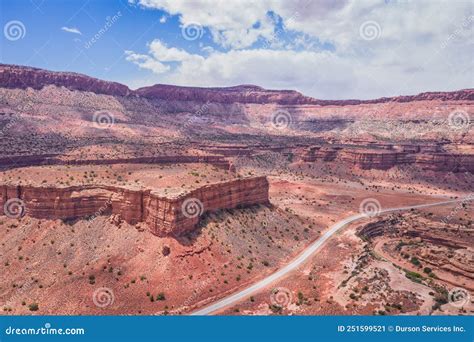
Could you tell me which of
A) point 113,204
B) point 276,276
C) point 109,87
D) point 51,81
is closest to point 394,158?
point 276,276

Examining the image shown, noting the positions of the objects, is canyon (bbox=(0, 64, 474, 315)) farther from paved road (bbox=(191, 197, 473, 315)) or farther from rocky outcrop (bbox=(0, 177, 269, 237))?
paved road (bbox=(191, 197, 473, 315))

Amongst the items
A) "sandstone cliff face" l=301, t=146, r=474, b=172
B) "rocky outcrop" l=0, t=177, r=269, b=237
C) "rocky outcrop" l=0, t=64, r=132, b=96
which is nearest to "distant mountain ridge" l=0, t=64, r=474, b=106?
"rocky outcrop" l=0, t=64, r=132, b=96

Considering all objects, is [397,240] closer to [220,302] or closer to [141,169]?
[220,302]

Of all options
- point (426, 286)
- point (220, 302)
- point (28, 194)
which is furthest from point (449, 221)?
point (28, 194)

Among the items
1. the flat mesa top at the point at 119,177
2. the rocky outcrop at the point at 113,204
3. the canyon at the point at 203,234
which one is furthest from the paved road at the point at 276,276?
the flat mesa top at the point at 119,177

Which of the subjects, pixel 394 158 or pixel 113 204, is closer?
pixel 113 204

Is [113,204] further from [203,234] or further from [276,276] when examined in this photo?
[276,276]
